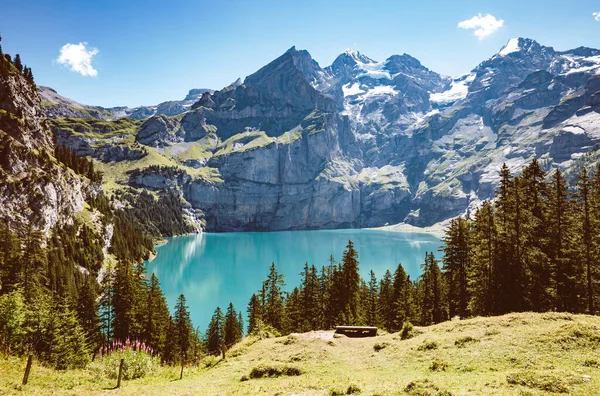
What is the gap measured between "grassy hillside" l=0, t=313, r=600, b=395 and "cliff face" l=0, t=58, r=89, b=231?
8123 cm

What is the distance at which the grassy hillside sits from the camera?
15.3 m

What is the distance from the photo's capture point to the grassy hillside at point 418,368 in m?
15.3

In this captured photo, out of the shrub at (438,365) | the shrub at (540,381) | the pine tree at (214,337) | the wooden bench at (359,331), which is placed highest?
the shrub at (540,381)

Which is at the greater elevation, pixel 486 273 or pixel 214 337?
pixel 486 273

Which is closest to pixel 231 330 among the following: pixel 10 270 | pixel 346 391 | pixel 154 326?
pixel 154 326

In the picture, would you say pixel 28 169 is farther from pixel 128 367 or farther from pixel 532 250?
pixel 532 250

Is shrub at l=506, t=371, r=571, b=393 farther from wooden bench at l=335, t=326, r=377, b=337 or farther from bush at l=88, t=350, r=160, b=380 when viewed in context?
bush at l=88, t=350, r=160, b=380

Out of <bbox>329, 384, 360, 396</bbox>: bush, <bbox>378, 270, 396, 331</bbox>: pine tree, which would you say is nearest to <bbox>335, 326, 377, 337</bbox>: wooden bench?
<bbox>329, 384, 360, 396</bbox>: bush

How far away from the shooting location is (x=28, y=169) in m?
100

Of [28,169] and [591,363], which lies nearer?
[591,363]

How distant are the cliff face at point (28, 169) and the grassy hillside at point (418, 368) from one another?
81.2m

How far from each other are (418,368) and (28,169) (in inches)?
4671

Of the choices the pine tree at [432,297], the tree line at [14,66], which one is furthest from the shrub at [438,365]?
the tree line at [14,66]

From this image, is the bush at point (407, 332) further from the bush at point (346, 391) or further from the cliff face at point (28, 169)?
the cliff face at point (28, 169)
